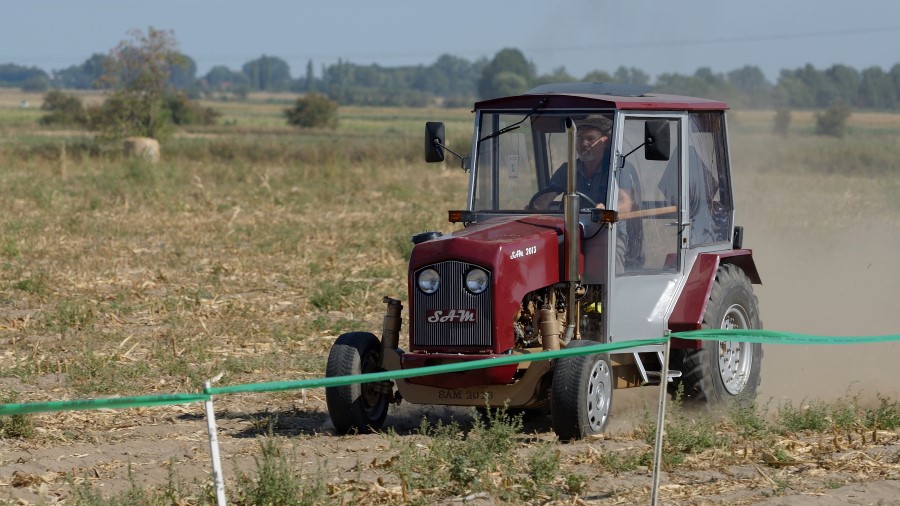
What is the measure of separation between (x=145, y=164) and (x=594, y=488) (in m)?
23.4

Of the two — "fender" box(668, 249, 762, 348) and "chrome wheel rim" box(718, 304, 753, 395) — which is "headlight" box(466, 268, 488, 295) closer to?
"fender" box(668, 249, 762, 348)

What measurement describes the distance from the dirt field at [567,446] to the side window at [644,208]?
110cm

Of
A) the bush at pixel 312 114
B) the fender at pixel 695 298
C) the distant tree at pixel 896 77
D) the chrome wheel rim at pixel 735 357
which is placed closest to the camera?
the fender at pixel 695 298

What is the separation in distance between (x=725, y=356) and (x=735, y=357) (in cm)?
19

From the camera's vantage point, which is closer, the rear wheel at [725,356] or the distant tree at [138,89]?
the rear wheel at [725,356]

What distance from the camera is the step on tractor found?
8180mm

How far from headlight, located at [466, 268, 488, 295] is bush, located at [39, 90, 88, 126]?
175 feet

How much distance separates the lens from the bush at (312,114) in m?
72.8

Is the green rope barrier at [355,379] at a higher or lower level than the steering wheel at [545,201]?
lower

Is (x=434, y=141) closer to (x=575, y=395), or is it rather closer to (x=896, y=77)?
(x=575, y=395)

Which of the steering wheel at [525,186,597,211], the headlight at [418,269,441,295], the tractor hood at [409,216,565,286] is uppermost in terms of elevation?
the steering wheel at [525,186,597,211]

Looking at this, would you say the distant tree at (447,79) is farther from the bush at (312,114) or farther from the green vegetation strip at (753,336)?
the green vegetation strip at (753,336)

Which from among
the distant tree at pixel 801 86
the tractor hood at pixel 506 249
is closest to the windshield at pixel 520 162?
the tractor hood at pixel 506 249

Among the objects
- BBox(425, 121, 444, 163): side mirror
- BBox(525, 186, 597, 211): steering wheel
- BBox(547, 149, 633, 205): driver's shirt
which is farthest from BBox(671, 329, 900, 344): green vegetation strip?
BBox(425, 121, 444, 163): side mirror
